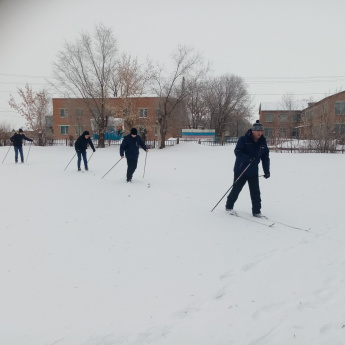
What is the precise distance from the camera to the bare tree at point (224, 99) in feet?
185

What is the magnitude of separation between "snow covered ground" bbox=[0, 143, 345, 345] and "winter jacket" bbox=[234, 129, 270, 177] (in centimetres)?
101

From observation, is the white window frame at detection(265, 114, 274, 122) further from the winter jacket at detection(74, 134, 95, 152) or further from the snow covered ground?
the snow covered ground

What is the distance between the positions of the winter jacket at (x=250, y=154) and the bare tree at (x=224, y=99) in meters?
50.7

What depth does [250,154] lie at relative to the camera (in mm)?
5613

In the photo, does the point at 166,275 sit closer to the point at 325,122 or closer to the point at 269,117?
the point at 325,122

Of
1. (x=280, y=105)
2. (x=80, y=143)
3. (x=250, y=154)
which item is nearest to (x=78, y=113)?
(x=80, y=143)

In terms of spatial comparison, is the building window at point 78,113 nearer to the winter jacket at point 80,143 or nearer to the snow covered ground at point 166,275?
the winter jacket at point 80,143

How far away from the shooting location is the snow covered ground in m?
2.38

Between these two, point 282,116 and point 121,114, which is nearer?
point 121,114

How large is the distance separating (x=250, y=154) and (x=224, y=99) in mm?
53936

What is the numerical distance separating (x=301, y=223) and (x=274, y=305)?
307cm

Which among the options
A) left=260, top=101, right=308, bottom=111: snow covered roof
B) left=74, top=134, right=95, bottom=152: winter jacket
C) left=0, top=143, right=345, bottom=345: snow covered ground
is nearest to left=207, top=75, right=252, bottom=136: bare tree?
left=260, top=101, right=308, bottom=111: snow covered roof

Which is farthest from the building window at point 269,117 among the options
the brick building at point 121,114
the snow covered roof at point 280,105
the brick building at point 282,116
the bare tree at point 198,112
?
the brick building at point 121,114

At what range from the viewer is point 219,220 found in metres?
5.42
